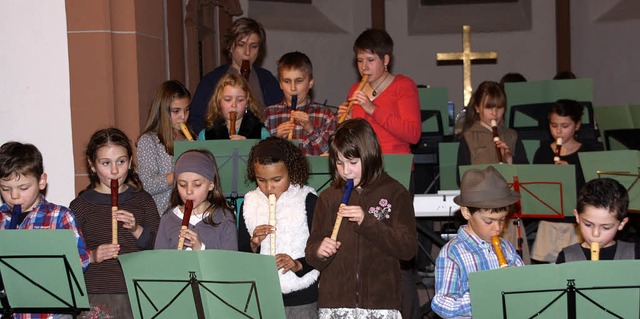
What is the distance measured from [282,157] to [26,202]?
4.05 ft

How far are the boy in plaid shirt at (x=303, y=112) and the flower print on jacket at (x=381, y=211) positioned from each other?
1356 mm

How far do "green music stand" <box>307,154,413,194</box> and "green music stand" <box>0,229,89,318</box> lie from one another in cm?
154

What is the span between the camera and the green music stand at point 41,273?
12.3 feet

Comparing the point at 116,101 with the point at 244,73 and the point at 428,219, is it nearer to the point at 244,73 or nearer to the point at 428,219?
the point at 244,73

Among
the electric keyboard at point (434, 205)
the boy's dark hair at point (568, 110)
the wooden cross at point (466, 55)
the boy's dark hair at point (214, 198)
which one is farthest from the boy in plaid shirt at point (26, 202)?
the wooden cross at point (466, 55)

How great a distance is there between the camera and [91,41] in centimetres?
588

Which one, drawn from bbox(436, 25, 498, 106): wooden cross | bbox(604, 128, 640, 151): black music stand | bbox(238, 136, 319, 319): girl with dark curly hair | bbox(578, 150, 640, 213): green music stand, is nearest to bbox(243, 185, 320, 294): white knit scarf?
bbox(238, 136, 319, 319): girl with dark curly hair

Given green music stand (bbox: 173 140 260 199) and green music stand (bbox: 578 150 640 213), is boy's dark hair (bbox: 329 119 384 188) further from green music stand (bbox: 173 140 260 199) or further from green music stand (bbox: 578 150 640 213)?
green music stand (bbox: 578 150 640 213)

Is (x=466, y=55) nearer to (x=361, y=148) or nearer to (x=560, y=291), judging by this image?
(x=361, y=148)

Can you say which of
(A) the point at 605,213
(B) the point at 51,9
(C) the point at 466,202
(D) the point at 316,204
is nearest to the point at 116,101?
(B) the point at 51,9

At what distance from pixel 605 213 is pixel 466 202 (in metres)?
0.57

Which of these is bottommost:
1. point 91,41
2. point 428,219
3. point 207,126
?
point 428,219

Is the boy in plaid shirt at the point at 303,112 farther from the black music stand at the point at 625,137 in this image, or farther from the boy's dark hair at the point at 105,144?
the black music stand at the point at 625,137

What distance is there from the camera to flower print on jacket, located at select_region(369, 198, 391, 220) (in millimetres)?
3977
